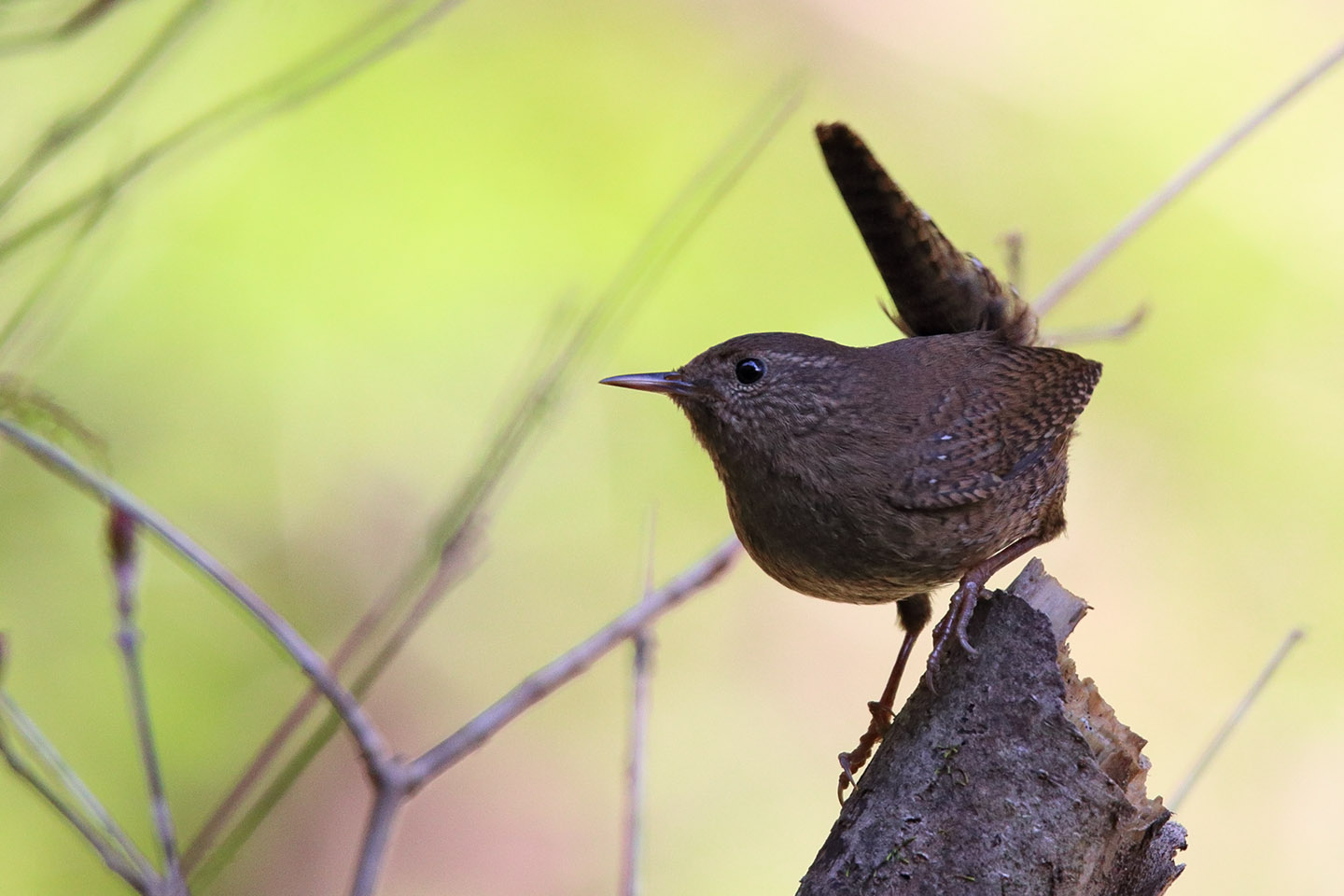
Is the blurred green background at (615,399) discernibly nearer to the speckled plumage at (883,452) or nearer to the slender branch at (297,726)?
the speckled plumage at (883,452)

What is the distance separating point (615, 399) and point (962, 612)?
275 cm

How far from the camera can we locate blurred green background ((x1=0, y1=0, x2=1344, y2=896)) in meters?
3.92

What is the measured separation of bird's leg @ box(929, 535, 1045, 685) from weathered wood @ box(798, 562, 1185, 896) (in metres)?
0.04

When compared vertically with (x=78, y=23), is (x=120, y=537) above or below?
below

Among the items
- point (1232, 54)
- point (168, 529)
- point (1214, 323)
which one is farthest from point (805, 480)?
point (1232, 54)

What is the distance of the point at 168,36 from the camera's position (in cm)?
163

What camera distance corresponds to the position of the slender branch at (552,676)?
140 cm

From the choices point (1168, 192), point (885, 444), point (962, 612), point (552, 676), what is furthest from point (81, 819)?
point (1168, 192)

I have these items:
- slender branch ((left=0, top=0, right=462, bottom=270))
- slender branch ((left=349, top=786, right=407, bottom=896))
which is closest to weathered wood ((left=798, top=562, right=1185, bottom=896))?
slender branch ((left=349, top=786, right=407, bottom=896))

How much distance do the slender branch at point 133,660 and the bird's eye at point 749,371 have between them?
4.04 ft

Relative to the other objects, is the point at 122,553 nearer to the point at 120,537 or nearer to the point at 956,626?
the point at 120,537

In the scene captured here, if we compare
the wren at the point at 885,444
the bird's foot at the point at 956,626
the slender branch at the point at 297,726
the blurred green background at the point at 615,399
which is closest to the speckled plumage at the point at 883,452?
the wren at the point at 885,444

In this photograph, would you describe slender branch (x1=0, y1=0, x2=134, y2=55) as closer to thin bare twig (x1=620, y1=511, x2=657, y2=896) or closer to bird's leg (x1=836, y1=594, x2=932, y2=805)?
thin bare twig (x1=620, y1=511, x2=657, y2=896)

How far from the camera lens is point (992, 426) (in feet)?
7.83
